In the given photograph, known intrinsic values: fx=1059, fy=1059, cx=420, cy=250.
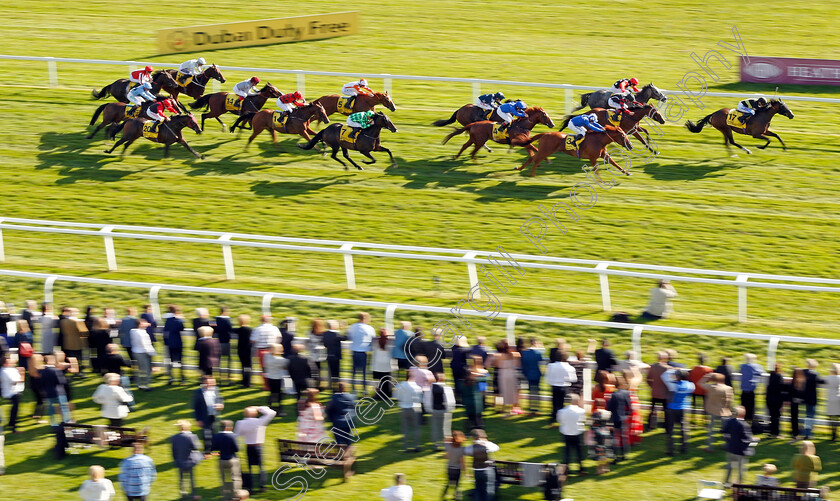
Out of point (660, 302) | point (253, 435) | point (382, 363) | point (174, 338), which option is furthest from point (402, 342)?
point (660, 302)

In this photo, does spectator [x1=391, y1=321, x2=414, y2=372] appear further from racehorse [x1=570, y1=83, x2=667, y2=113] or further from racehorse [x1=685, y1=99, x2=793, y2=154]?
racehorse [x1=570, y1=83, x2=667, y2=113]

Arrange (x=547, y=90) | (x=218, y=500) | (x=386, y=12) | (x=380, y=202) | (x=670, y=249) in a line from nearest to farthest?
(x=218, y=500), (x=670, y=249), (x=380, y=202), (x=547, y=90), (x=386, y=12)

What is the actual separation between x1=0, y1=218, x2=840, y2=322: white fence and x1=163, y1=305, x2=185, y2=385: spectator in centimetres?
156

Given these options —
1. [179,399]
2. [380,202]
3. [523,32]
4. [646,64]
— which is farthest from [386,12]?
[179,399]

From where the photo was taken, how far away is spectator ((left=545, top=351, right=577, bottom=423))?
11.1 metres

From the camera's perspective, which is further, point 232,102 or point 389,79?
point 389,79

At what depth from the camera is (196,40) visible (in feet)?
81.4

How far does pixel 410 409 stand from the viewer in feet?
35.7

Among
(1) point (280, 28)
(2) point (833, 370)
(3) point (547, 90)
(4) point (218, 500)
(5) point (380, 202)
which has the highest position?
(1) point (280, 28)

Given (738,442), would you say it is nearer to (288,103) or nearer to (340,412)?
(340,412)

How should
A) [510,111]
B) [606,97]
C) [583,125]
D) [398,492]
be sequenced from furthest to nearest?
[606,97] < [510,111] < [583,125] < [398,492]

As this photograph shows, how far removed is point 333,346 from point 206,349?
141 cm

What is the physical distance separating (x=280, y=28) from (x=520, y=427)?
16.5 m

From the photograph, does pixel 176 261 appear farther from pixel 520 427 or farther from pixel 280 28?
pixel 280 28
